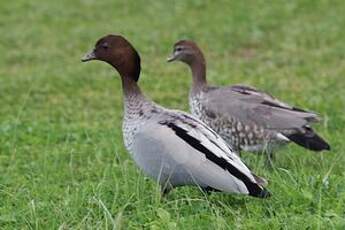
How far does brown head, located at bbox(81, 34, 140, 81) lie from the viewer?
20.9 feet

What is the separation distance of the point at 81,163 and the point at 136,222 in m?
2.17

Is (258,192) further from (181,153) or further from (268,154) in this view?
(268,154)

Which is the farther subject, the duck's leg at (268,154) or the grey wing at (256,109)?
the grey wing at (256,109)

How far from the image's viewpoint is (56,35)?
42.2 ft

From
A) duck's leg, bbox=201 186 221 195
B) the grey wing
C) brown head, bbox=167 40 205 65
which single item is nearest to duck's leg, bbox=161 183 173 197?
duck's leg, bbox=201 186 221 195

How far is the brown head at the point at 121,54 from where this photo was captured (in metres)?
6.36

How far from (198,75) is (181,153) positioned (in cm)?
235

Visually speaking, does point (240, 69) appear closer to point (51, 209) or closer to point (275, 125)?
point (275, 125)

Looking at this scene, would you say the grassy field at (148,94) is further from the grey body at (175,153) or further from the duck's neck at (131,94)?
the duck's neck at (131,94)

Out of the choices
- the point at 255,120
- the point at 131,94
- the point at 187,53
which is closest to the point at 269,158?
the point at 255,120

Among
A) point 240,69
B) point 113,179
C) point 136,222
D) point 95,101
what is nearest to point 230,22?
point 240,69

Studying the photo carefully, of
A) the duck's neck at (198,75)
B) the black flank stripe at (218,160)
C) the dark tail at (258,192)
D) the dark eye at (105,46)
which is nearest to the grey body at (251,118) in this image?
the duck's neck at (198,75)

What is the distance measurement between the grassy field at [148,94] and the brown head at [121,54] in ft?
2.29

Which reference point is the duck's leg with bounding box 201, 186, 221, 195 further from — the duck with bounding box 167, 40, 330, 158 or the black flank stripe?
the duck with bounding box 167, 40, 330, 158
